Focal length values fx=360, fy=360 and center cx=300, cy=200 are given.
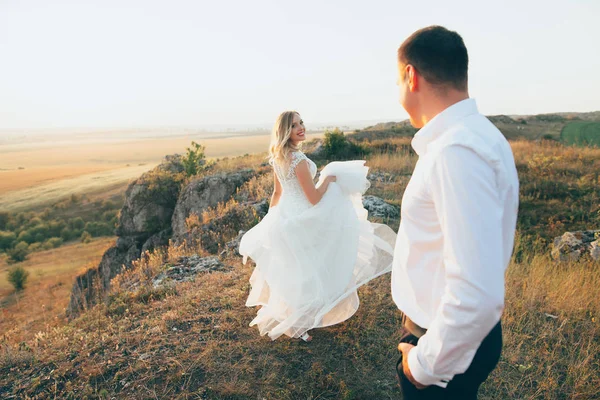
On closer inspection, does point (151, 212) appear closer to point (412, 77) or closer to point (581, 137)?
point (412, 77)

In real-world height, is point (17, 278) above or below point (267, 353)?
below

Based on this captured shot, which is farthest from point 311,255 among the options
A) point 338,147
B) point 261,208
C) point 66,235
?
point 66,235

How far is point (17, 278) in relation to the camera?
82.0 ft

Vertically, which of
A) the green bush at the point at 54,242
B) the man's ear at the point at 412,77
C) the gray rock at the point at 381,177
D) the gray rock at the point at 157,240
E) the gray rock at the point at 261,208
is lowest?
the green bush at the point at 54,242

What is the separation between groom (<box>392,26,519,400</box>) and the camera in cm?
113

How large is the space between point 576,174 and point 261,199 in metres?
11.2

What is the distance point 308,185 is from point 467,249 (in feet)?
9.56

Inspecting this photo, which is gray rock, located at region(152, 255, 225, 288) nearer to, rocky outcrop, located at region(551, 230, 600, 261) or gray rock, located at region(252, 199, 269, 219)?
gray rock, located at region(252, 199, 269, 219)

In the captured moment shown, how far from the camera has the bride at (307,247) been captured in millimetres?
3885

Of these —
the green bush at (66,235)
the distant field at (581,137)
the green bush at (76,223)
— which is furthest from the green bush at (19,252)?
the distant field at (581,137)

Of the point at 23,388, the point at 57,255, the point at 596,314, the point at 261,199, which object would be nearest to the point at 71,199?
the point at 57,255

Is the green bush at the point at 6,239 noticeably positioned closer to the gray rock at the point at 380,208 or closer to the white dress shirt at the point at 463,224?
the gray rock at the point at 380,208

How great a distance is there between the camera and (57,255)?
33812mm

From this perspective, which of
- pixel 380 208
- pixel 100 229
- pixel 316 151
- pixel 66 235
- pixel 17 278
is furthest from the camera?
pixel 100 229
